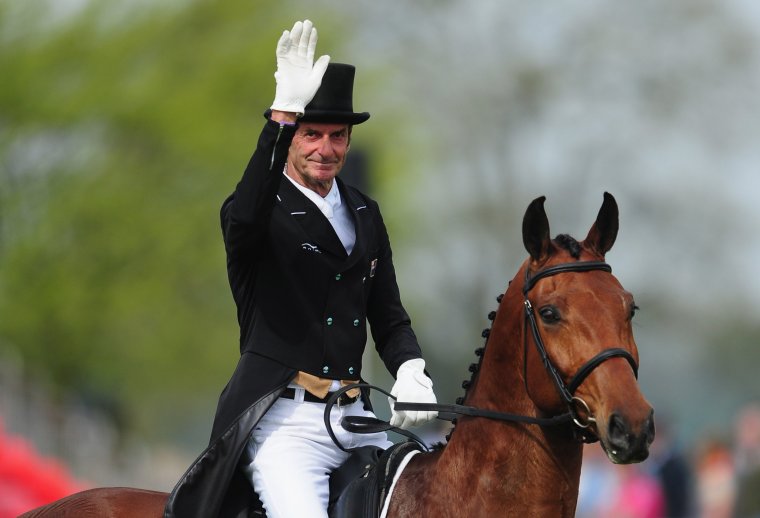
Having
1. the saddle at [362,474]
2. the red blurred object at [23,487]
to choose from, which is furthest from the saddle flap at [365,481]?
the red blurred object at [23,487]

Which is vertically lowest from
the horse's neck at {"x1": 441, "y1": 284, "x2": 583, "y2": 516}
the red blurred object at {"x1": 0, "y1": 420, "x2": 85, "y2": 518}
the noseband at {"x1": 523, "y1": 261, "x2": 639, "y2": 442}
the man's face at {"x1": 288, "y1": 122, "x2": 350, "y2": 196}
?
the red blurred object at {"x1": 0, "y1": 420, "x2": 85, "y2": 518}

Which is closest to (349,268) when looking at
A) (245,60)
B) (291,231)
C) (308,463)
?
(291,231)

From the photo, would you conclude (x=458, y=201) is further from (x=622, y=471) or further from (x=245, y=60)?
(x=622, y=471)

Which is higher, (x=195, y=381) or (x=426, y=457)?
(x=426, y=457)

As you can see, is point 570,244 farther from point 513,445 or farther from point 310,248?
point 310,248

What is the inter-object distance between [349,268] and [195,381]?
26.9m

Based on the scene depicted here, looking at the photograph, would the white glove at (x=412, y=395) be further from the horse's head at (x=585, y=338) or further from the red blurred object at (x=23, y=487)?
the red blurred object at (x=23, y=487)

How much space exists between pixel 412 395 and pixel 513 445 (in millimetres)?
511

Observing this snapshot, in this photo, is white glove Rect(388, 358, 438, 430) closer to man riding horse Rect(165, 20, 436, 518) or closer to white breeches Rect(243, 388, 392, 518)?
man riding horse Rect(165, 20, 436, 518)

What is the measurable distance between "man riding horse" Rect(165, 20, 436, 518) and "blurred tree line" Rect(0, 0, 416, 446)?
22173 mm

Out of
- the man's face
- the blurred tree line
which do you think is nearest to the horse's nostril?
the man's face

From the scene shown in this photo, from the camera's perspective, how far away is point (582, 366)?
473 centimetres

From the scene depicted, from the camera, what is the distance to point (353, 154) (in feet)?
41.6

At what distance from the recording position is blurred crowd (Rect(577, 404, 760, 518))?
462 inches
